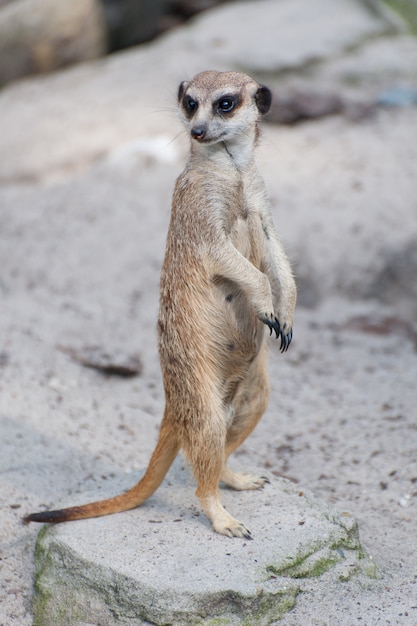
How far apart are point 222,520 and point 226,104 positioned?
147cm

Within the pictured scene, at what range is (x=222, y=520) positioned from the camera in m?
2.98

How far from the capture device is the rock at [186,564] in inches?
106

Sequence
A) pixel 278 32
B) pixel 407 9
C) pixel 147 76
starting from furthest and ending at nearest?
1. pixel 407 9
2. pixel 278 32
3. pixel 147 76

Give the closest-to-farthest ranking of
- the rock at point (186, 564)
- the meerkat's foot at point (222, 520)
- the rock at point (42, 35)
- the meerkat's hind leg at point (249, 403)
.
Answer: the rock at point (186, 564), the meerkat's foot at point (222, 520), the meerkat's hind leg at point (249, 403), the rock at point (42, 35)

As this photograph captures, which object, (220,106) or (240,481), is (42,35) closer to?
(220,106)

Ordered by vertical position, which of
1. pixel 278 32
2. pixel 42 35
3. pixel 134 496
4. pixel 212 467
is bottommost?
pixel 134 496

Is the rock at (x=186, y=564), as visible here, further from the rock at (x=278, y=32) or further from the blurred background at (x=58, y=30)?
the blurred background at (x=58, y=30)

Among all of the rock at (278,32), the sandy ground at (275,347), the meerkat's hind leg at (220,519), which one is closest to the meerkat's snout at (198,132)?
the meerkat's hind leg at (220,519)

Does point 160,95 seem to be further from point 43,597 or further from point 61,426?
point 43,597

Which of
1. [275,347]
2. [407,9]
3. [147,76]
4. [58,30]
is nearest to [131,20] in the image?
[58,30]

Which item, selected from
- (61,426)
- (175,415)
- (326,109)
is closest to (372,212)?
(326,109)

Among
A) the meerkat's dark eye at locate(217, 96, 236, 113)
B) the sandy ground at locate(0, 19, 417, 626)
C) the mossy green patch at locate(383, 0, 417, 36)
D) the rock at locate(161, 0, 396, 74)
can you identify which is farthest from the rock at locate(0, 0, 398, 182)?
the meerkat's dark eye at locate(217, 96, 236, 113)

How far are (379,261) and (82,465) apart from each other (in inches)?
112

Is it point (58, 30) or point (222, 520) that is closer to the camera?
point (222, 520)
